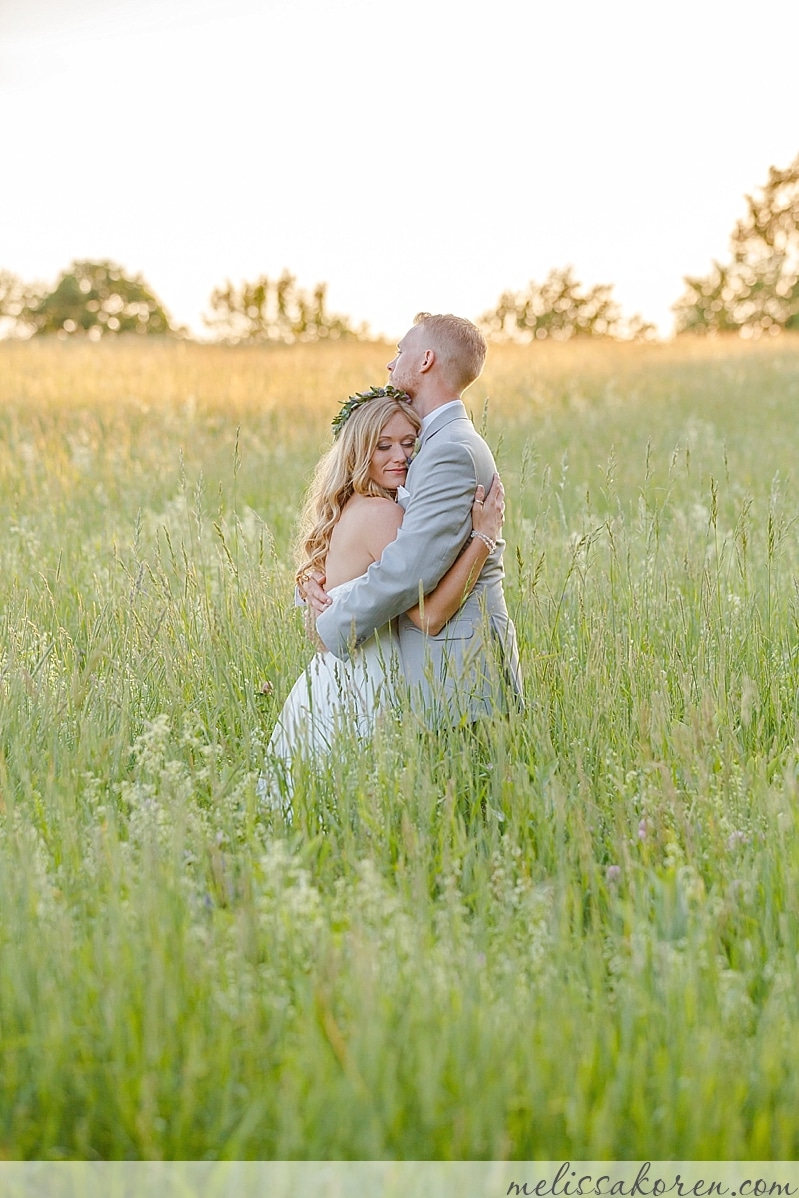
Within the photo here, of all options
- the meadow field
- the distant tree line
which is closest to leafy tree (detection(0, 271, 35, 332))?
the distant tree line

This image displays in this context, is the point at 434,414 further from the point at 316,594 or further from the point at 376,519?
the point at 316,594

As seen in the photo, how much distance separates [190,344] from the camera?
1944 cm

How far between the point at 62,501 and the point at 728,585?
4.96 meters

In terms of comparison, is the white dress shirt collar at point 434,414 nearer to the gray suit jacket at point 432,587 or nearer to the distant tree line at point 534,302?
the gray suit jacket at point 432,587

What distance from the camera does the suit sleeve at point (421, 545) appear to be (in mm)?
3580

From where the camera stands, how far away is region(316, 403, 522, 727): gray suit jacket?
357 cm

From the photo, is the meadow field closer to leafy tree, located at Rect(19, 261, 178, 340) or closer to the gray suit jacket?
the gray suit jacket

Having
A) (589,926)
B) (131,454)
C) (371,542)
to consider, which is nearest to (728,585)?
(371,542)

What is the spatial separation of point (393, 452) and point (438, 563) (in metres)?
0.50

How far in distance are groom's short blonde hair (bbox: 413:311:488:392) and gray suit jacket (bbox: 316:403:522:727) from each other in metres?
0.15

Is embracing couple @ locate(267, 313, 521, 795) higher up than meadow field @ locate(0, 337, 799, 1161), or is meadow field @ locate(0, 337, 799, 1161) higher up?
embracing couple @ locate(267, 313, 521, 795)

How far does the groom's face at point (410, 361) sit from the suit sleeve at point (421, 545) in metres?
0.28

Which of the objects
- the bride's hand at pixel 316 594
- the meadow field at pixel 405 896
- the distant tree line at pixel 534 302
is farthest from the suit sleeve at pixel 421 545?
the distant tree line at pixel 534 302

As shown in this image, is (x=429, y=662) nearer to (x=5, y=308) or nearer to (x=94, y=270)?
(x=94, y=270)
